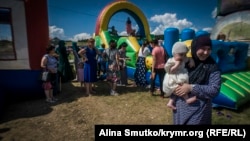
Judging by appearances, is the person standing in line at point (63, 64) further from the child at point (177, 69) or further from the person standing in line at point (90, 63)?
the child at point (177, 69)

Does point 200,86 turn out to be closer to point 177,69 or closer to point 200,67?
point 200,67

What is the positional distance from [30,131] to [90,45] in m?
2.93

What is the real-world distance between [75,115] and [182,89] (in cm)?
336

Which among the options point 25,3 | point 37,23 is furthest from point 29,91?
point 25,3

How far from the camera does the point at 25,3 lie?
17.7 feet

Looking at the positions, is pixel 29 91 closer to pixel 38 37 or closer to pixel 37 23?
pixel 38 37

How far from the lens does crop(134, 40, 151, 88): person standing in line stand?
23.5 feet

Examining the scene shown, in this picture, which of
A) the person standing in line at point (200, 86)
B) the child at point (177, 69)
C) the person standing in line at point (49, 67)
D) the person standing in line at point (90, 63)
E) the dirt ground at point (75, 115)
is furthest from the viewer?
the person standing in line at point (90, 63)

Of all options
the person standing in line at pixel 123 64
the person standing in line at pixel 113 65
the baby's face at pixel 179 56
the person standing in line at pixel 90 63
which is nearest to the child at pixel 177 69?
the baby's face at pixel 179 56

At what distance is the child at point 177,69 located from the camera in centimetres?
202

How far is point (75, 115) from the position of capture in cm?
474

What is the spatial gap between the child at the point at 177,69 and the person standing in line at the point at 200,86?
0.16 ft

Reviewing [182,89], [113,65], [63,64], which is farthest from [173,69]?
[63,64]

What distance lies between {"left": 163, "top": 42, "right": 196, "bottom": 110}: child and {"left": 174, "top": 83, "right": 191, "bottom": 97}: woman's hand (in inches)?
2.1
